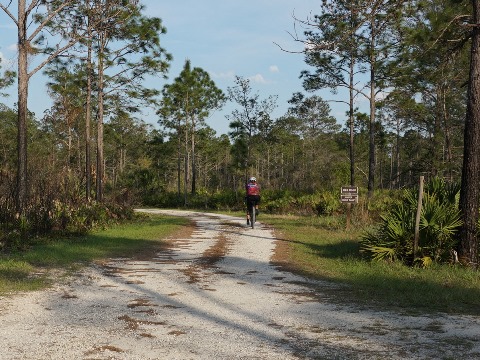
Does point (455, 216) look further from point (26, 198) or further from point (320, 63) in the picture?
point (320, 63)

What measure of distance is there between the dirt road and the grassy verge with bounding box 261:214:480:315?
2.05 feet

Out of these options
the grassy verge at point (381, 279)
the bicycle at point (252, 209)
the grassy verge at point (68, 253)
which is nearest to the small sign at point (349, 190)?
the grassy verge at point (381, 279)

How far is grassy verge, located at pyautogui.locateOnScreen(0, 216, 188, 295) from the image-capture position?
8.41 meters

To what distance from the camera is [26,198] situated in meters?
14.7

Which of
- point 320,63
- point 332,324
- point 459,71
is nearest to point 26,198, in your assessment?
point 332,324

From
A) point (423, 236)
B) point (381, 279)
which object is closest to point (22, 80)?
point (381, 279)

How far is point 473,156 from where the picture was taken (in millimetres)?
10867

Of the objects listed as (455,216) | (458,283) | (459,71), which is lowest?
(458,283)

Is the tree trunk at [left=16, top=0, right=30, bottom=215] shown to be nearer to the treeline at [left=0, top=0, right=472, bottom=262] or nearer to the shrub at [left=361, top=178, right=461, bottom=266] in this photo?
the treeline at [left=0, top=0, right=472, bottom=262]

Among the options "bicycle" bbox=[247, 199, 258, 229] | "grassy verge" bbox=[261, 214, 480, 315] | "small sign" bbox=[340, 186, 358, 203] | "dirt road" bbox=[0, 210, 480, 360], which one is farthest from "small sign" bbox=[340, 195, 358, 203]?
"dirt road" bbox=[0, 210, 480, 360]

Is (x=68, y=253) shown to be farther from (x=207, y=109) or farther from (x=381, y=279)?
(x=207, y=109)

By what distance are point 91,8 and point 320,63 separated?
1367 centimetres

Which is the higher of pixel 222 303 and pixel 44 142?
pixel 44 142

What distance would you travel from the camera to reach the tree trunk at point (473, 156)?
10836 millimetres
